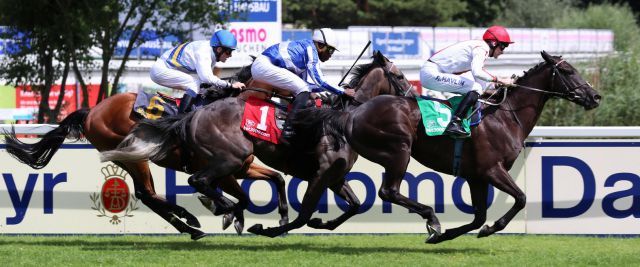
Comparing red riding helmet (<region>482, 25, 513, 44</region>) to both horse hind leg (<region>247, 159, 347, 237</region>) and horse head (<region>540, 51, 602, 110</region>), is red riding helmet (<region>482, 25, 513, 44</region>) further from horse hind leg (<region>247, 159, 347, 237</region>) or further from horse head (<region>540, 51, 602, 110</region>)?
horse hind leg (<region>247, 159, 347, 237</region>)

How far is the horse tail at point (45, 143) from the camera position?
9055mm

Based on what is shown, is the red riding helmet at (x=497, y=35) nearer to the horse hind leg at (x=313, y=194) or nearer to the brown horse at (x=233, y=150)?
the brown horse at (x=233, y=150)

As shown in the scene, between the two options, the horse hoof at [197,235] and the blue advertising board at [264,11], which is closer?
the horse hoof at [197,235]

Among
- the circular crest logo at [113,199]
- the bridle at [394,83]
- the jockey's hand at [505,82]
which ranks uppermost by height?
the jockey's hand at [505,82]

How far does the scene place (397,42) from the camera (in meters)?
30.3

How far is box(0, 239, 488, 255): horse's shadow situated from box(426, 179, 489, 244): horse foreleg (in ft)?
0.53

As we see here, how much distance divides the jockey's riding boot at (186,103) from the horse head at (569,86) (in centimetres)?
280

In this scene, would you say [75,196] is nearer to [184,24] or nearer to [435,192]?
[435,192]

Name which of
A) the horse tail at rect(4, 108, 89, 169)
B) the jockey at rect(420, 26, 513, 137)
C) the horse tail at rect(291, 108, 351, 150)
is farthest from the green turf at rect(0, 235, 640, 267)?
the jockey at rect(420, 26, 513, 137)

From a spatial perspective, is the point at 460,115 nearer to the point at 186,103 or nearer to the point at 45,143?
the point at 186,103

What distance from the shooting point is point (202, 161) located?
881 centimetres

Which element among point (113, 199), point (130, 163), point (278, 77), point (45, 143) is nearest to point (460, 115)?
point (278, 77)

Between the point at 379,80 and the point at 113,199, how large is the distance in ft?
8.52

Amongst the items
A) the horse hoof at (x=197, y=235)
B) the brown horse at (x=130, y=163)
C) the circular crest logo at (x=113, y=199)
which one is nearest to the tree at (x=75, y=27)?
the circular crest logo at (x=113, y=199)
